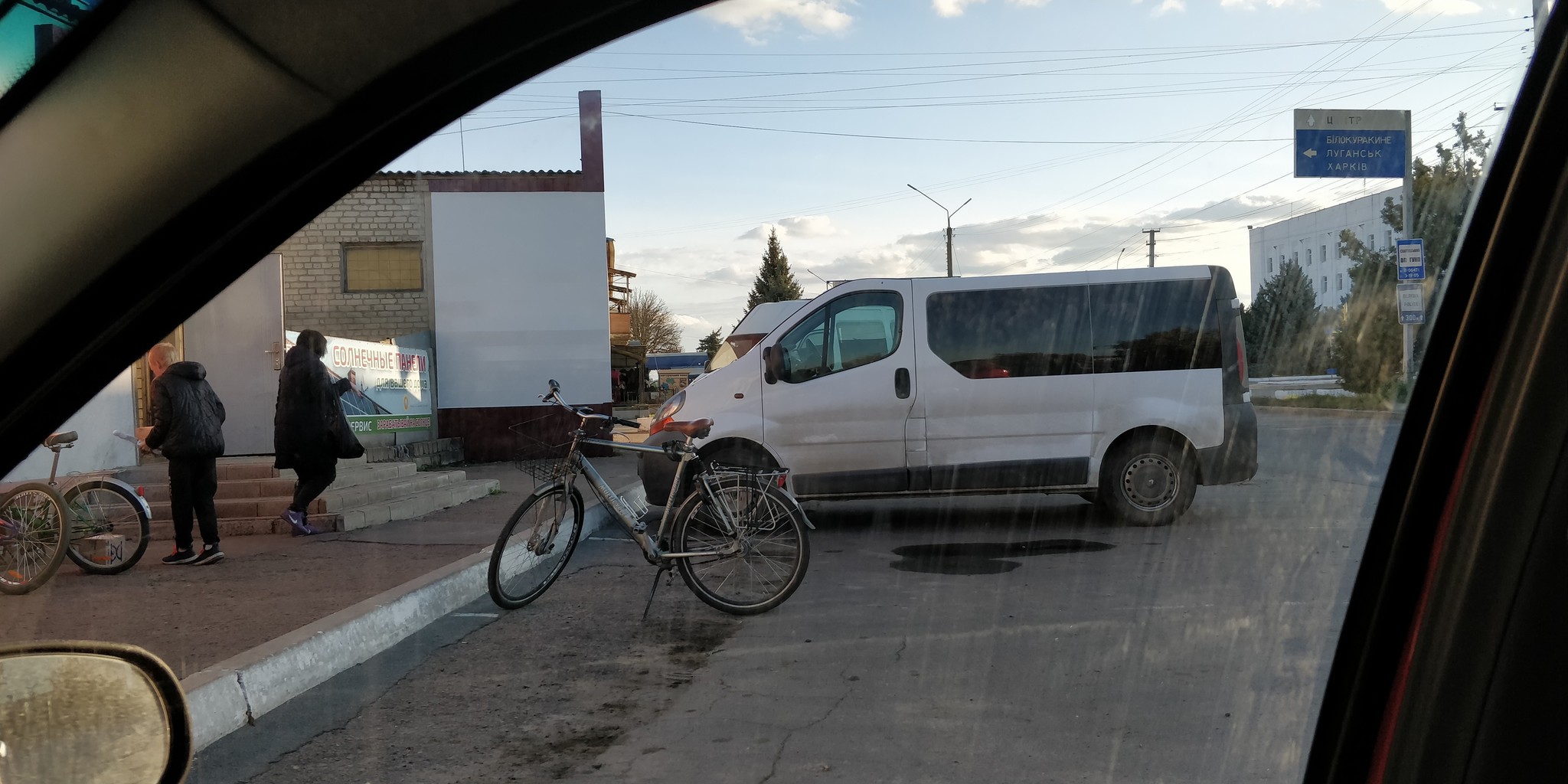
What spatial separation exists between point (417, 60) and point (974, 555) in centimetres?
706

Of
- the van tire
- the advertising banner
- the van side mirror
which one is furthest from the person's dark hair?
the van tire

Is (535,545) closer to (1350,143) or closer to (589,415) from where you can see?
(589,415)

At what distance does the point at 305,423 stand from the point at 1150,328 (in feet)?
23.3

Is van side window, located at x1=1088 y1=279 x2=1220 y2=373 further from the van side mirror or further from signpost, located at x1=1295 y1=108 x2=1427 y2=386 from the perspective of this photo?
signpost, located at x1=1295 y1=108 x2=1427 y2=386

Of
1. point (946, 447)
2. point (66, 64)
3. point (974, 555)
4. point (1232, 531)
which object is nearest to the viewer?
point (66, 64)

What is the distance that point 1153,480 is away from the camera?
8.96m

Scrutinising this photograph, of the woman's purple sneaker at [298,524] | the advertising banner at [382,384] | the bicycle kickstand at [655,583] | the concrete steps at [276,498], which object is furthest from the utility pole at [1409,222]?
the advertising banner at [382,384]

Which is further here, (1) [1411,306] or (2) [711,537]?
(2) [711,537]

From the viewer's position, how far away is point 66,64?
3.68ft

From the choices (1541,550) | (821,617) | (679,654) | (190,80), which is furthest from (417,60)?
(821,617)

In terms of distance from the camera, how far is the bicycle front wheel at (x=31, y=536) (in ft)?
21.5

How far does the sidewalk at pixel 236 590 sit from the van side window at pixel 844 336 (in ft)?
5.44

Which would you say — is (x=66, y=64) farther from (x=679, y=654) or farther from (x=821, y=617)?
(x=821, y=617)

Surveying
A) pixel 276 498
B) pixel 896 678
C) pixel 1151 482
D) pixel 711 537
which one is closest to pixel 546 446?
pixel 711 537
